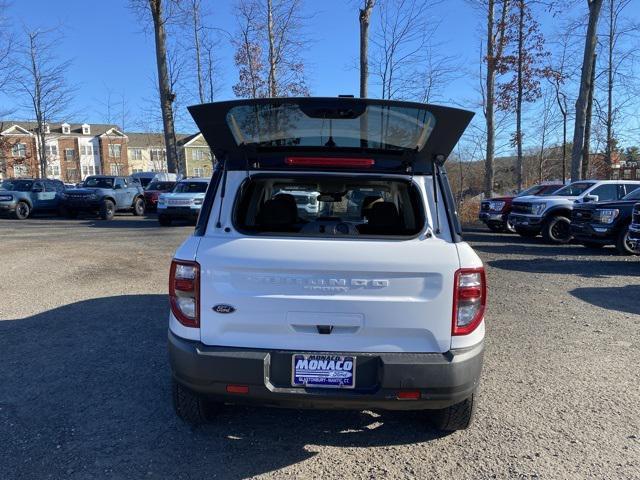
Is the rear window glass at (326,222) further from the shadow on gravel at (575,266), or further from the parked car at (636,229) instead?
the parked car at (636,229)

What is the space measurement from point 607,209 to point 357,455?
1023 centimetres

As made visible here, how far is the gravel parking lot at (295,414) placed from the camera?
2.79 metres

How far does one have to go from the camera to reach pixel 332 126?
9.64 ft

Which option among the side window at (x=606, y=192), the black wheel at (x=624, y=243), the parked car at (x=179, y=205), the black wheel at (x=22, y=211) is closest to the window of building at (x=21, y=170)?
the black wheel at (x=22, y=211)

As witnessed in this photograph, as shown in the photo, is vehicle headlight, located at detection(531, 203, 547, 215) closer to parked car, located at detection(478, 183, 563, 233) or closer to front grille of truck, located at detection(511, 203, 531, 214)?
front grille of truck, located at detection(511, 203, 531, 214)

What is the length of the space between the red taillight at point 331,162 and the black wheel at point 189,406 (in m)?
1.59

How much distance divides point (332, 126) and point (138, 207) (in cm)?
2050

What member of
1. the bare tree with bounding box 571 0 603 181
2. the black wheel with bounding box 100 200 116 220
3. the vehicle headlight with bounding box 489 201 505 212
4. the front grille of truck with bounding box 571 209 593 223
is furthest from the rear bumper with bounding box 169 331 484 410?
the black wheel with bounding box 100 200 116 220

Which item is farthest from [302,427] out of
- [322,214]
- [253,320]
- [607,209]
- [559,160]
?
[559,160]

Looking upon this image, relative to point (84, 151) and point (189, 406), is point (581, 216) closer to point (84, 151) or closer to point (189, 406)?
point (189, 406)

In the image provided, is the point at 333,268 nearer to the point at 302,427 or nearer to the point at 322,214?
the point at 302,427

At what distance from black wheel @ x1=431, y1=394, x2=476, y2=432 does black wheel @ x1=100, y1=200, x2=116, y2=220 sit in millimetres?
18989

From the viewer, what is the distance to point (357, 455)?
289 centimetres

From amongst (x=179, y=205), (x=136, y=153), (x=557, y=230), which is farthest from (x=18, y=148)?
(x=557, y=230)
